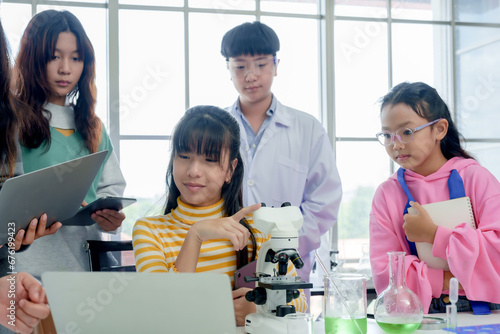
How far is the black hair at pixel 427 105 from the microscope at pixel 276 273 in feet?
2.96

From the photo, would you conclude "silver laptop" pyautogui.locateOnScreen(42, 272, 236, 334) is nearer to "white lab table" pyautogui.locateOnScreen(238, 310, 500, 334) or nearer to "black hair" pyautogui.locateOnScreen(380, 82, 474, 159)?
"white lab table" pyautogui.locateOnScreen(238, 310, 500, 334)

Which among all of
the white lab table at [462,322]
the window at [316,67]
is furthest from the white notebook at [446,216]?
the window at [316,67]

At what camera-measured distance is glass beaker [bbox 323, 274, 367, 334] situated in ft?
4.15

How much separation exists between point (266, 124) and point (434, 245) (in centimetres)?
117

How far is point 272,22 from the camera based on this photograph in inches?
168

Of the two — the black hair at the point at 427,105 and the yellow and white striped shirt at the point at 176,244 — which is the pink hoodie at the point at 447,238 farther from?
the yellow and white striped shirt at the point at 176,244

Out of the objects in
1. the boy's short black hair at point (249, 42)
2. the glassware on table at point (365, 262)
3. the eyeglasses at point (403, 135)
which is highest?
the boy's short black hair at point (249, 42)

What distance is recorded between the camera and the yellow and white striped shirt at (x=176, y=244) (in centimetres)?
163

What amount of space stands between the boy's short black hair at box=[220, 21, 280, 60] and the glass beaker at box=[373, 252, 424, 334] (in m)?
1.45

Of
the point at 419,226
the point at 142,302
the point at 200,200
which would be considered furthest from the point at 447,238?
the point at 142,302

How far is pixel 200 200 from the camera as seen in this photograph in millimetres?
1766

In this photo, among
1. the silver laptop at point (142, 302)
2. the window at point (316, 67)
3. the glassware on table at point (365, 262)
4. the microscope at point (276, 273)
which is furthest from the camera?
the window at point (316, 67)

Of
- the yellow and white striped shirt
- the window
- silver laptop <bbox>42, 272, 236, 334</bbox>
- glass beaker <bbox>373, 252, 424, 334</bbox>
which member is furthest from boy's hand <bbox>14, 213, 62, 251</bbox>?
the window

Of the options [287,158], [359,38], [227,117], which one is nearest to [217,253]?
[227,117]
